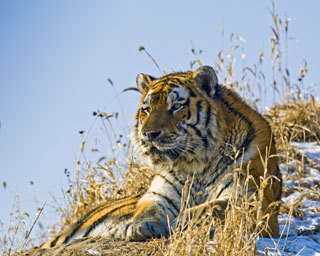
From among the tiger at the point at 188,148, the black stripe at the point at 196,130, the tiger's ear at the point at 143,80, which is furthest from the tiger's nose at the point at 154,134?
the tiger's ear at the point at 143,80

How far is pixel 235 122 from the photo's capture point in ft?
15.5

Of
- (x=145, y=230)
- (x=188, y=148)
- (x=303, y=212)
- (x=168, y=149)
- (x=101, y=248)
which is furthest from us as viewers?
(x=303, y=212)

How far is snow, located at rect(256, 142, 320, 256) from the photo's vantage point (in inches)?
156

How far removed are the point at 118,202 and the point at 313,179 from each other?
2308 mm

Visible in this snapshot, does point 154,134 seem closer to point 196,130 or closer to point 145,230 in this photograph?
point 196,130

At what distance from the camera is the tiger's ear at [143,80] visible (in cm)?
510

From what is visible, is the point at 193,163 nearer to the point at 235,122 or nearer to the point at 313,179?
the point at 235,122

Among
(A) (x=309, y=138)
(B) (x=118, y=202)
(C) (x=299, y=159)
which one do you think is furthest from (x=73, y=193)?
(A) (x=309, y=138)

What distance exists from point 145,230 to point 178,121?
3.08 ft

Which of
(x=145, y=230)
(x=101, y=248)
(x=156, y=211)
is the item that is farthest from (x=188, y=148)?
(x=101, y=248)

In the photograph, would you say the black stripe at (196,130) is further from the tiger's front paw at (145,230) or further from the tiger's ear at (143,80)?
the tiger's front paw at (145,230)

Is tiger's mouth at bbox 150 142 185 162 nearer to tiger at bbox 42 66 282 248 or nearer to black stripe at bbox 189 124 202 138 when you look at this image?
tiger at bbox 42 66 282 248

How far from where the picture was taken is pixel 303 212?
5.39 meters

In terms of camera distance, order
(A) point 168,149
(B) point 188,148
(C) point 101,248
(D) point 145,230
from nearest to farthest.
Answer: (C) point 101,248 → (D) point 145,230 → (A) point 168,149 → (B) point 188,148
